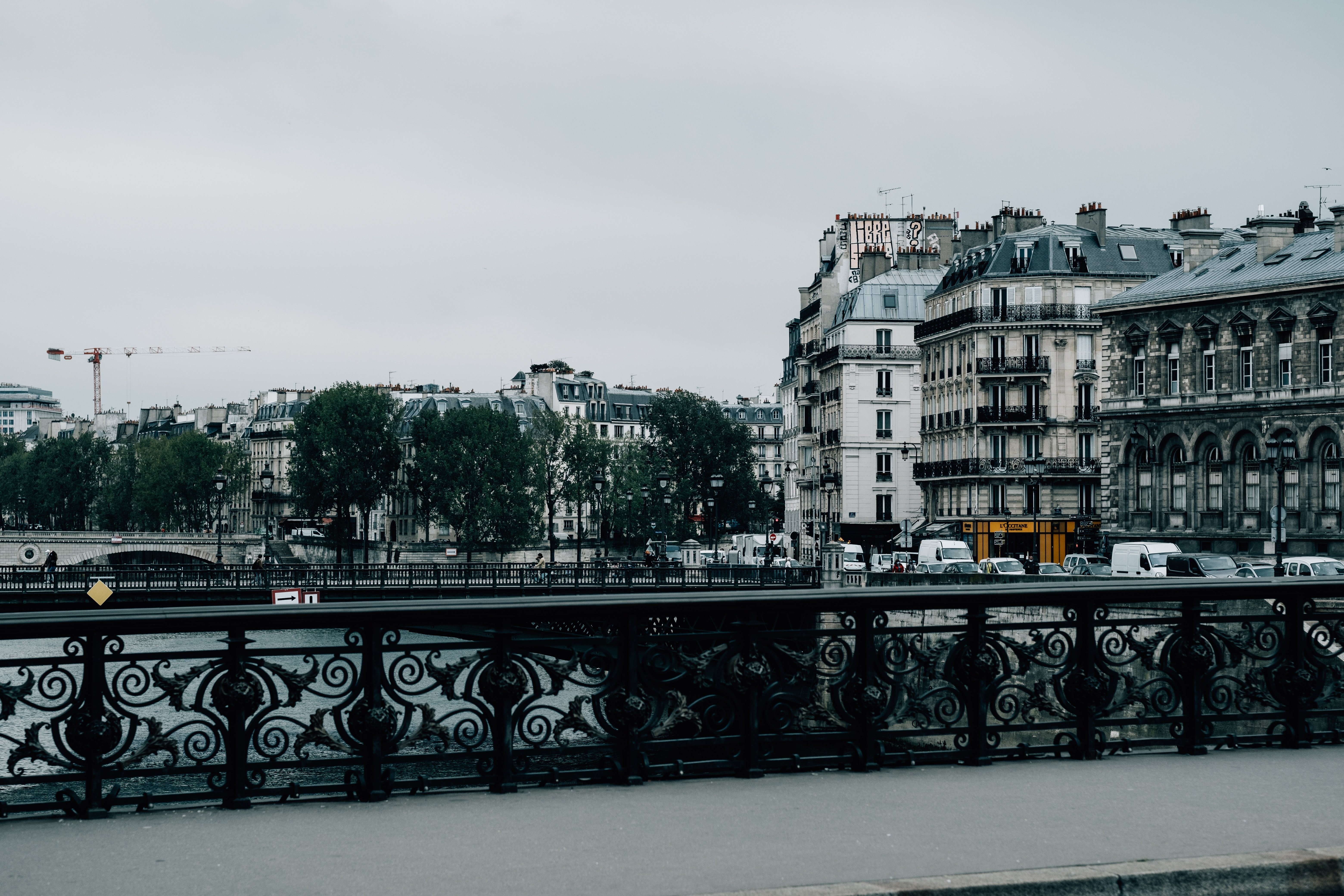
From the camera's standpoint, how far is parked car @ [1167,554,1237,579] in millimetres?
46250

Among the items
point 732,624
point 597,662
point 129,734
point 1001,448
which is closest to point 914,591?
point 732,624

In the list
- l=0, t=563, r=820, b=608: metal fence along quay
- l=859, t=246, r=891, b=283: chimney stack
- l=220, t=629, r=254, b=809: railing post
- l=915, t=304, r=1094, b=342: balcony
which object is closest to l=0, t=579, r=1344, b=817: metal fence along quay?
l=220, t=629, r=254, b=809: railing post

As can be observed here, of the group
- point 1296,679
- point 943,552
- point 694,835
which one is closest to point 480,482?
point 943,552

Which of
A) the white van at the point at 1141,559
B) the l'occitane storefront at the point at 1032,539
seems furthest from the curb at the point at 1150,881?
the l'occitane storefront at the point at 1032,539

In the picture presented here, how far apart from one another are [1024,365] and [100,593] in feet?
137

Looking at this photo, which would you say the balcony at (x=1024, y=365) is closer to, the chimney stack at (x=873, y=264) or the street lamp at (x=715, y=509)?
the street lamp at (x=715, y=509)

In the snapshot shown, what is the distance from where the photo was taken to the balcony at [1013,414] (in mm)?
72750

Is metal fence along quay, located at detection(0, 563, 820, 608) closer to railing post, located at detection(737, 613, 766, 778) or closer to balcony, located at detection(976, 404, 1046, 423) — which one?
balcony, located at detection(976, 404, 1046, 423)

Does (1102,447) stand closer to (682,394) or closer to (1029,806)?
(1029,806)

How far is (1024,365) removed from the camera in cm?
7275

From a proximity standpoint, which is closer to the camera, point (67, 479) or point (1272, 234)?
point (1272, 234)

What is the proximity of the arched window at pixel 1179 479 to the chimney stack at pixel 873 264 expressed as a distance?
33.4 metres

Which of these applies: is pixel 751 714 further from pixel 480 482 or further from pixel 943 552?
pixel 480 482

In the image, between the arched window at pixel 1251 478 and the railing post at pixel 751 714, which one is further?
the arched window at pixel 1251 478
